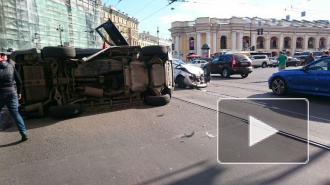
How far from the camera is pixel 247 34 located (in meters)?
72.2

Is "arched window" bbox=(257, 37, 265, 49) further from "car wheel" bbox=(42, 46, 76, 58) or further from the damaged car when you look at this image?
"car wheel" bbox=(42, 46, 76, 58)

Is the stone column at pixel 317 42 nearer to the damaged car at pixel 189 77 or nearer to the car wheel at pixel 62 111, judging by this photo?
the damaged car at pixel 189 77

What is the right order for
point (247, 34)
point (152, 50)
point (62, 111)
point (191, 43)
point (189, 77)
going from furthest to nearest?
1. point (191, 43)
2. point (247, 34)
3. point (189, 77)
4. point (152, 50)
5. point (62, 111)

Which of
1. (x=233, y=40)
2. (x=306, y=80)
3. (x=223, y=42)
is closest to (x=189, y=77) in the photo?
(x=306, y=80)

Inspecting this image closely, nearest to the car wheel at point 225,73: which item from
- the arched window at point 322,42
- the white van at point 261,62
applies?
the white van at point 261,62

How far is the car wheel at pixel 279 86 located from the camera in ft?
26.6

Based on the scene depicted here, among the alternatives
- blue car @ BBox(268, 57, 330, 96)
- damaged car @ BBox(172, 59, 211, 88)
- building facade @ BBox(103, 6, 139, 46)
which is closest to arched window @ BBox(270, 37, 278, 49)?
building facade @ BBox(103, 6, 139, 46)

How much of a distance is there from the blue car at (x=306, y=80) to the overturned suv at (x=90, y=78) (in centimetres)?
413

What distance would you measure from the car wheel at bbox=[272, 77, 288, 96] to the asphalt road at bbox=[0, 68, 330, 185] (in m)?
2.47

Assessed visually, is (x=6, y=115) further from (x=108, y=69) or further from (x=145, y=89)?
(x=145, y=89)

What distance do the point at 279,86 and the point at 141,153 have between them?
6637 millimetres

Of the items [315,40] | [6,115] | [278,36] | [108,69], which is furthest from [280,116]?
[315,40]

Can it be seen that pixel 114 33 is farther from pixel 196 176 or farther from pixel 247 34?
pixel 247 34

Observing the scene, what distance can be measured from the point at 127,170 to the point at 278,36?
275 feet
